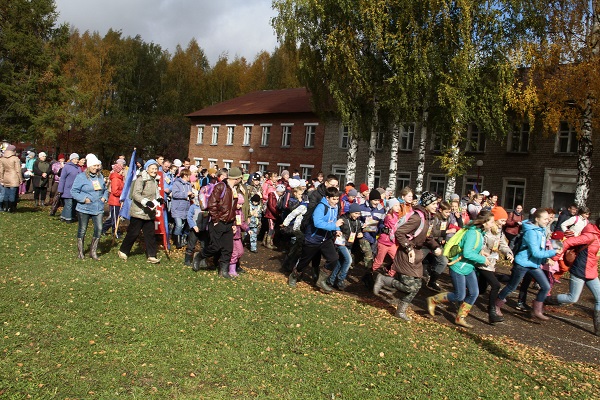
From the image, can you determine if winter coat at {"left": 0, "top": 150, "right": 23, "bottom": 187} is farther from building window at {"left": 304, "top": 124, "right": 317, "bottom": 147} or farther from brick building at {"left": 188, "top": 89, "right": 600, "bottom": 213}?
building window at {"left": 304, "top": 124, "right": 317, "bottom": 147}

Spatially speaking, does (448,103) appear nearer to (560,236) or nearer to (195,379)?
(560,236)

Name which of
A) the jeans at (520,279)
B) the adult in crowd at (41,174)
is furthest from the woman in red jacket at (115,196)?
the jeans at (520,279)

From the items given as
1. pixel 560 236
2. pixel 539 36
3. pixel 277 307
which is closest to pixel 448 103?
pixel 539 36

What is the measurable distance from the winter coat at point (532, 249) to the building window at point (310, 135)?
32.6m

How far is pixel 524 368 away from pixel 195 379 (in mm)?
4143

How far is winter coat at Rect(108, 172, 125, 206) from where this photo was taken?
13.7 meters

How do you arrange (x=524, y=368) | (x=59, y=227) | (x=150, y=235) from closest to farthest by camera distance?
(x=524, y=368)
(x=150, y=235)
(x=59, y=227)

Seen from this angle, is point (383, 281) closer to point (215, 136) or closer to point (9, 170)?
point (9, 170)

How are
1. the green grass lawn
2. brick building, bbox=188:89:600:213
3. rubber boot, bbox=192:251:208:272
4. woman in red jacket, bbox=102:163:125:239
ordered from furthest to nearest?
brick building, bbox=188:89:600:213 → woman in red jacket, bbox=102:163:125:239 → rubber boot, bbox=192:251:208:272 → the green grass lawn

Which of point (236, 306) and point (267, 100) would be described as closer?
point (236, 306)

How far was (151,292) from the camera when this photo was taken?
8.02 meters

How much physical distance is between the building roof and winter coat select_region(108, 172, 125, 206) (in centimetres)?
2794

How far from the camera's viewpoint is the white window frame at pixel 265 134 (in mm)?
45219

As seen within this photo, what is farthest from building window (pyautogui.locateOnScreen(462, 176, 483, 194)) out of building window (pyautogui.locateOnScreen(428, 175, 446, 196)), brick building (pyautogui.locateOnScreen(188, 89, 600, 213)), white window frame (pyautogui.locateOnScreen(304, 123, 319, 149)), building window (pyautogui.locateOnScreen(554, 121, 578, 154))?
white window frame (pyautogui.locateOnScreen(304, 123, 319, 149))
